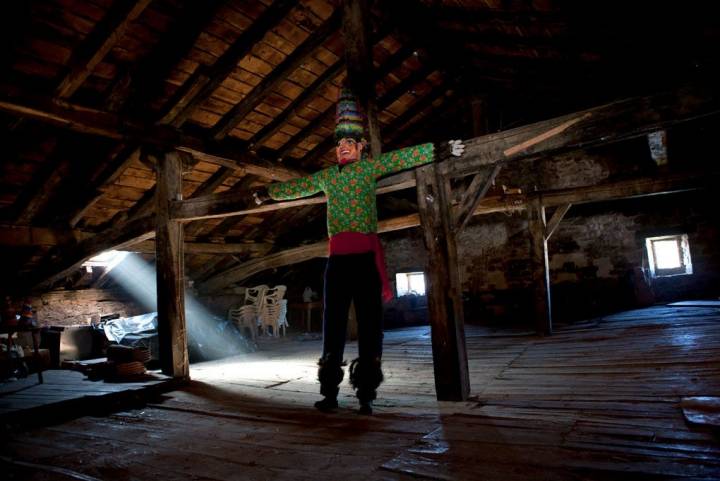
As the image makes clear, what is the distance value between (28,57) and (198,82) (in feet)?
4.82

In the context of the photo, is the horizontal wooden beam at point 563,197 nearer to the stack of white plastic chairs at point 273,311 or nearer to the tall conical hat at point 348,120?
the stack of white plastic chairs at point 273,311

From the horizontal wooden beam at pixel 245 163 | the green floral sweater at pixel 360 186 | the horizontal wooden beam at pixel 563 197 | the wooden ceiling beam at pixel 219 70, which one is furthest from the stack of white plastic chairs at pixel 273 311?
the green floral sweater at pixel 360 186

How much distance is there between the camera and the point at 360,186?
118 inches

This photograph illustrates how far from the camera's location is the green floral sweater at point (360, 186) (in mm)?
2916

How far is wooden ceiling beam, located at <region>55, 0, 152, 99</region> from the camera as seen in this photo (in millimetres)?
3586

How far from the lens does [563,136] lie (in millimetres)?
2645

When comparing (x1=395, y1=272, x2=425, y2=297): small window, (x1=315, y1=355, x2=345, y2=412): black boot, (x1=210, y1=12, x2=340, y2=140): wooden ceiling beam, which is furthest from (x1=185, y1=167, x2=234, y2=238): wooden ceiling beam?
(x1=395, y1=272, x2=425, y2=297): small window

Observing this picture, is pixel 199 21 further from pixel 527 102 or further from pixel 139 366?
pixel 527 102

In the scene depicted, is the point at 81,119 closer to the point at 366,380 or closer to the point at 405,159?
the point at 405,159

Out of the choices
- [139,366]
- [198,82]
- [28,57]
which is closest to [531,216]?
[198,82]

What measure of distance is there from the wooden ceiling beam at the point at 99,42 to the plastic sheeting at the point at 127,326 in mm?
3953

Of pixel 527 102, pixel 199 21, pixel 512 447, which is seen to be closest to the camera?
pixel 512 447

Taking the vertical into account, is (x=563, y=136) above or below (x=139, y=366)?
above

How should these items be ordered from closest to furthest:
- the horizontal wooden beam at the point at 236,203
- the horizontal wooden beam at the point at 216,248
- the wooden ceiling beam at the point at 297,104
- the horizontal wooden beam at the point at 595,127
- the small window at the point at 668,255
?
1. the horizontal wooden beam at the point at 595,127
2. the horizontal wooden beam at the point at 236,203
3. the wooden ceiling beam at the point at 297,104
4. the horizontal wooden beam at the point at 216,248
5. the small window at the point at 668,255
